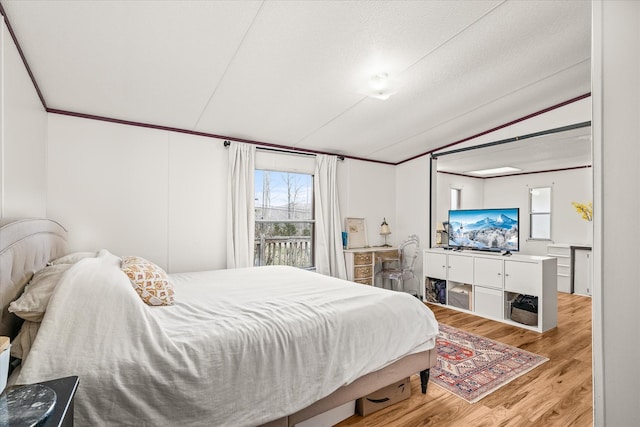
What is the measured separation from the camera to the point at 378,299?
2240 mm

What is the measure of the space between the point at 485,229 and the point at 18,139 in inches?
194

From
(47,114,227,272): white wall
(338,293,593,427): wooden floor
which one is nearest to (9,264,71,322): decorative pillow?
(338,293,593,427): wooden floor

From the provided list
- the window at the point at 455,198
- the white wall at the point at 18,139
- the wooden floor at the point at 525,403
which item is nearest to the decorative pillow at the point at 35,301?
the white wall at the point at 18,139

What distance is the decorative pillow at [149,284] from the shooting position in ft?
6.65

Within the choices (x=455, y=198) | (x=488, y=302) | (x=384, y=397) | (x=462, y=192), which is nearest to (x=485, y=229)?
(x=488, y=302)

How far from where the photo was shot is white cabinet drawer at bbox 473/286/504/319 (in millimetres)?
4023

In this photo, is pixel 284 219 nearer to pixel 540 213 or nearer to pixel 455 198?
pixel 455 198

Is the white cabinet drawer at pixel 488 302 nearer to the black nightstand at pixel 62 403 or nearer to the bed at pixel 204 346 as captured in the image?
the bed at pixel 204 346

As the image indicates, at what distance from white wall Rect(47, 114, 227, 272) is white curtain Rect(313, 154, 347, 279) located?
1416 mm

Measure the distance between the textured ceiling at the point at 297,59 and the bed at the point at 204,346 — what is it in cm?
126

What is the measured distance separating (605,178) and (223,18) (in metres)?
2.14

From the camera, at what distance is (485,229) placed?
14.6ft

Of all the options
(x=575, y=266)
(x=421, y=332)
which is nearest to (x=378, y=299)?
(x=421, y=332)

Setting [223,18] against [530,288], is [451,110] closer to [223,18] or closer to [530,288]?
[530,288]
